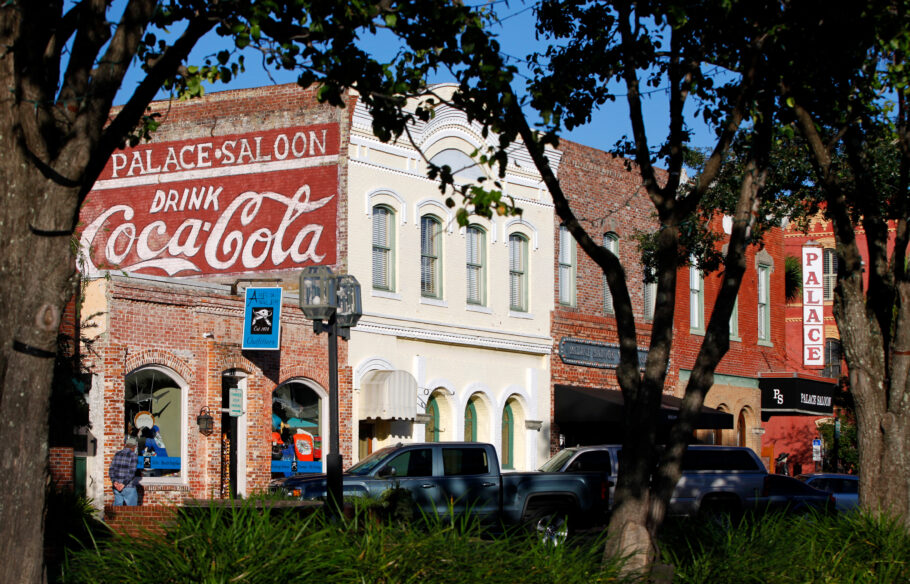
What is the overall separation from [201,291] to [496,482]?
7251 mm

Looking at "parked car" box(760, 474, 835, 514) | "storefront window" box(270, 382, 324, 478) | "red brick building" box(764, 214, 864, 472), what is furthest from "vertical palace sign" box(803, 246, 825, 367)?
"storefront window" box(270, 382, 324, 478)

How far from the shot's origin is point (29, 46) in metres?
8.52

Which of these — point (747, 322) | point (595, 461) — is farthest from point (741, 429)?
point (595, 461)

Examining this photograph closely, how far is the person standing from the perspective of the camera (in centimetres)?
2073

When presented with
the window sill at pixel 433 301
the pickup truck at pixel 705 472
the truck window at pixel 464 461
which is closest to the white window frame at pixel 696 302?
the window sill at pixel 433 301

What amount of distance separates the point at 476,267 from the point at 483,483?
10.2m

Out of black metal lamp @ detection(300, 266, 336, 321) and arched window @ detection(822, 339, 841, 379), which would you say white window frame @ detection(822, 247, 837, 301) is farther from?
black metal lamp @ detection(300, 266, 336, 321)

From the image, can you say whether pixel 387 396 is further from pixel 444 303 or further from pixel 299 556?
pixel 299 556

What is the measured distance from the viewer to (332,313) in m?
17.0

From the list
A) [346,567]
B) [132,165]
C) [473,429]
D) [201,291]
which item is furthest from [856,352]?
[132,165]

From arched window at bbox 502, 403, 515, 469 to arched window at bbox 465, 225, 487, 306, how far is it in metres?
2.96

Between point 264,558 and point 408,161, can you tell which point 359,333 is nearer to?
point 408,161

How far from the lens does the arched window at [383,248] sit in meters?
26.9

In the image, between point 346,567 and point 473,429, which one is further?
point 473,429
